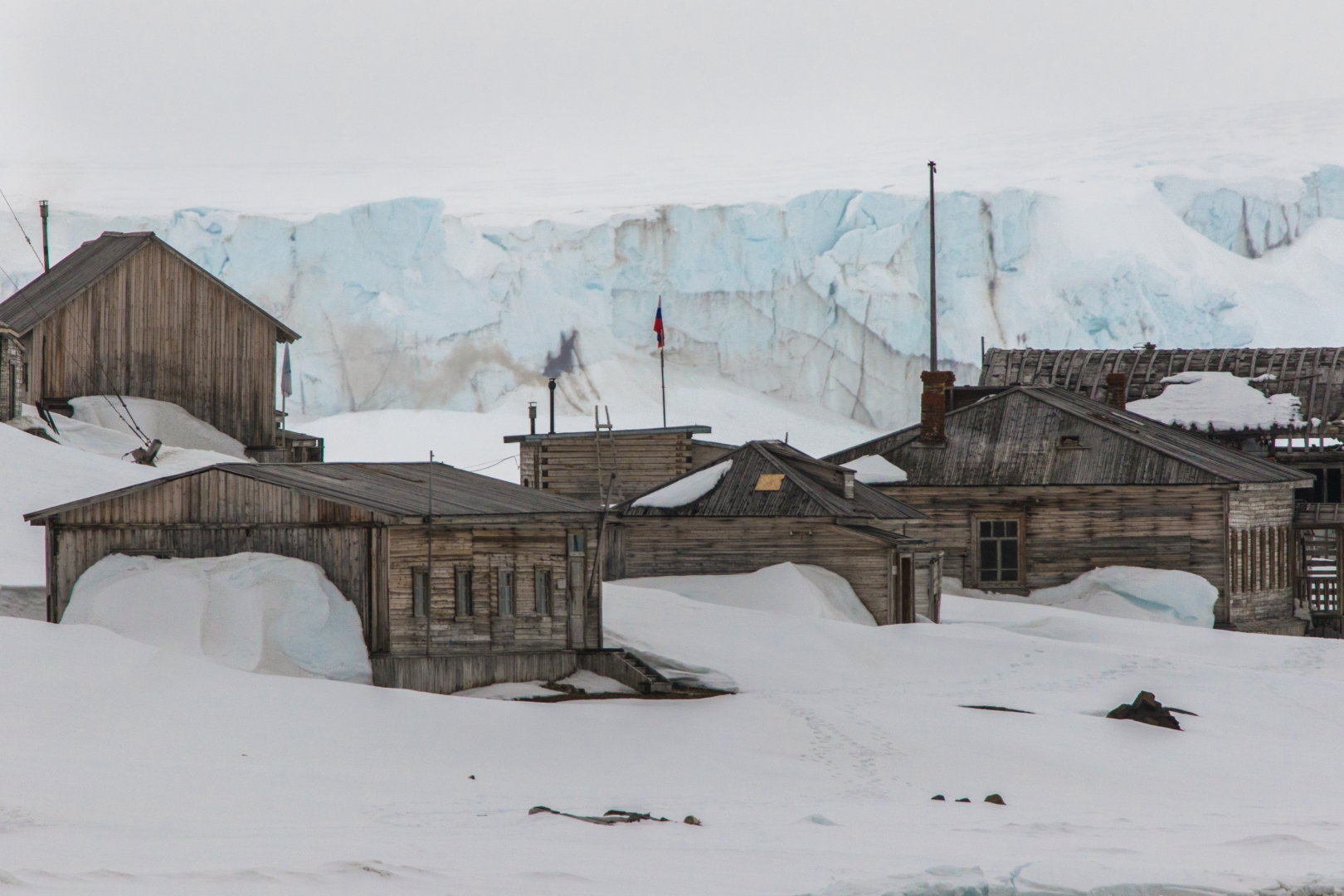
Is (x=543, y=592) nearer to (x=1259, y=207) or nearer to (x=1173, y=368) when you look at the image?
(x=1173, y=368)

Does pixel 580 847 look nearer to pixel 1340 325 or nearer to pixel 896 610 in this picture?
pixel 896 610

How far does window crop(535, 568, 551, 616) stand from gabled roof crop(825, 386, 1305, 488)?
1519cm

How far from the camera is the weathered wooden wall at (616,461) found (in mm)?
36188

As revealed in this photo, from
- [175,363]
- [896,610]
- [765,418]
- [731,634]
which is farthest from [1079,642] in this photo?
[765,418]

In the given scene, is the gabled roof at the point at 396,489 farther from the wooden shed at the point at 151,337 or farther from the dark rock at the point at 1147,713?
the wooden shed at the point at 151,337

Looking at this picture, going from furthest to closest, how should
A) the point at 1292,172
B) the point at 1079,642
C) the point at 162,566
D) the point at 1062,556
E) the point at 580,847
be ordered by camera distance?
the point at 1292,172, the point at 1062,556, the point at 1079,642, the point at 162,566, the point at 580,847

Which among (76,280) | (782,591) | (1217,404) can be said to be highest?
(76,280)

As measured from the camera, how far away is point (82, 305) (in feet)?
117

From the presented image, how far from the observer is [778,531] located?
1082 inches

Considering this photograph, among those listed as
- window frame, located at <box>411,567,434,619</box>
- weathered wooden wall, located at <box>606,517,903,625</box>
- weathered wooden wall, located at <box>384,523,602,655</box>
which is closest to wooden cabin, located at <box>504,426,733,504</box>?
weathered wooden wall, located at <box>606,517,903,625</box>

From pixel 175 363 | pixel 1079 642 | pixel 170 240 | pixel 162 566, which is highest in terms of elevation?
pixel 170 240

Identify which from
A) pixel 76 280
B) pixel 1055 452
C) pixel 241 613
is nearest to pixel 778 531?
pixel 1055 452

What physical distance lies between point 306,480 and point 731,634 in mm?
6313

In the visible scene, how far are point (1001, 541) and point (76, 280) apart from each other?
20.6 m
